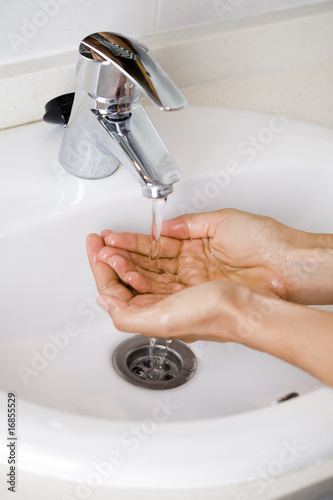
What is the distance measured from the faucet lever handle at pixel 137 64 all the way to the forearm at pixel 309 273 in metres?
0.26

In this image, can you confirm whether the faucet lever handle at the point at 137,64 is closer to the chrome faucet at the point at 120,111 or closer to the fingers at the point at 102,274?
the chrome faucet at the point at 120,111

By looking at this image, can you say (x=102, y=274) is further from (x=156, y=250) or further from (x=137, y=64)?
(x=137, y=64)

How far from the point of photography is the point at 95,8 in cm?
71

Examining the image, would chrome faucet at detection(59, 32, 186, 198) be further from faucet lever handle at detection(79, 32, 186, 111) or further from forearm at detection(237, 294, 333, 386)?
forearm at detection(237, 294, 333, 386)

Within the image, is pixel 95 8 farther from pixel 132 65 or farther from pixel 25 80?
pixel 132 65

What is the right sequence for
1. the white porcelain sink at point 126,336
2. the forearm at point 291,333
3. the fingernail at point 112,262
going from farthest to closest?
1. the fingernail at point 112,262
2. the forearm at point 291,333
3. the white porcelain sink at point 126,336

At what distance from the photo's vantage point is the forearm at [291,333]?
0.50 meters

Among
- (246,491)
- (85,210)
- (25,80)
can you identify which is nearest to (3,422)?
(246,491)

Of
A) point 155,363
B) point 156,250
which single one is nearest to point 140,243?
point 156,250

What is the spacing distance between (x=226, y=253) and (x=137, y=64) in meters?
0.26

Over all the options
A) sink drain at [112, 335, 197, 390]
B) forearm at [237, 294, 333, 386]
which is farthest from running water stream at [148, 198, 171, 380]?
forearm at [237, 294, 333, 386]

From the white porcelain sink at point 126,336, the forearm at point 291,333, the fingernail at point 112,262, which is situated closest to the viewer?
the white porcelain sink at point 126,336

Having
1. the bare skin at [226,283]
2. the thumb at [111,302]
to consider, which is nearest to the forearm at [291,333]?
the bare skin at [226,283]

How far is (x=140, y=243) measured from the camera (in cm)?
64
